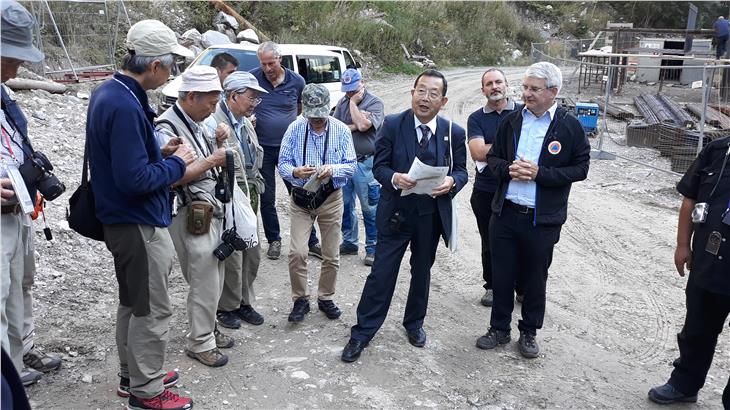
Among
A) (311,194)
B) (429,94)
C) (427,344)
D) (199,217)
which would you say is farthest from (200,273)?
(429,94)

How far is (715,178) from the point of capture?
3.61 metres

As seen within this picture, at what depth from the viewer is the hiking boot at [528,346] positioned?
4.41 m

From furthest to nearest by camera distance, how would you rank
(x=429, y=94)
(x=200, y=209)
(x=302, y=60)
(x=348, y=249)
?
(x=302, y=60) → (x=348, y=249) → (x=429, y=94) → (x=200, y=209)

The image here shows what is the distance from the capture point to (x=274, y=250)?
238 inches

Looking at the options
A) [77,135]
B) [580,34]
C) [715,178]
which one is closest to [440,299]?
[715,178]

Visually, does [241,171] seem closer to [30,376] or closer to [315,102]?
[315,102]

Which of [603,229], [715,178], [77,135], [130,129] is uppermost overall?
[130,129]

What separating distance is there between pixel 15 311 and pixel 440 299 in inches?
134

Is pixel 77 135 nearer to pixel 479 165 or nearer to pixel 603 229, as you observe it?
pixel 479 165

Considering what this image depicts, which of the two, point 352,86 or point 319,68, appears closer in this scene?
point 352,86

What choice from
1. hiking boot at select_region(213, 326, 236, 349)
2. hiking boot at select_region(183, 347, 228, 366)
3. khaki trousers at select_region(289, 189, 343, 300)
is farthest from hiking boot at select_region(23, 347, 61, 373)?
khaki trousers at select_region(289, 189, 343, 300)

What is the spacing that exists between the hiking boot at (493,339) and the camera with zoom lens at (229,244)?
195 cm

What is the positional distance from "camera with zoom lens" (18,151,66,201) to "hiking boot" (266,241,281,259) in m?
2.66

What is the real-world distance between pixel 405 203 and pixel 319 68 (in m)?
7.98
